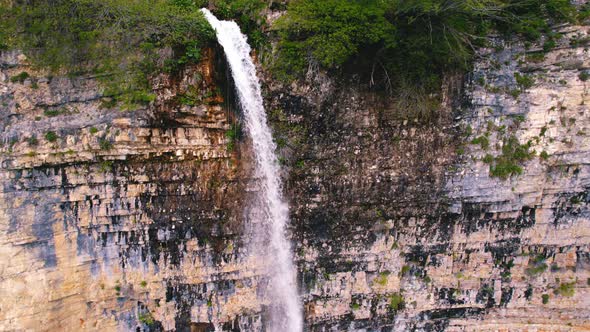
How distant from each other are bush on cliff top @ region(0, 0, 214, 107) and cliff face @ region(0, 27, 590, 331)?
353mm

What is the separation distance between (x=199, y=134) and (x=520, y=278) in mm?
9136

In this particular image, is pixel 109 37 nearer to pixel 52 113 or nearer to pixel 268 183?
pixel 52 113

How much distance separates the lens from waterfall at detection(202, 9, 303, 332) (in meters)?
8.62

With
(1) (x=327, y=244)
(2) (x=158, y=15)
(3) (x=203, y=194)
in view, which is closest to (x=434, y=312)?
(1) (x=327, y=244)

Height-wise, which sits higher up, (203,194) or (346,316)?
(203,194)

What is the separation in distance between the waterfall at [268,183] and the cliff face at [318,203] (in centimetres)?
26

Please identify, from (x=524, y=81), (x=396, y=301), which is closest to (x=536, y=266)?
(x=396, y=301)

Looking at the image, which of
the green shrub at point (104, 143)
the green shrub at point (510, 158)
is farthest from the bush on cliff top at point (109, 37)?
the green shrub at point (510, 158)

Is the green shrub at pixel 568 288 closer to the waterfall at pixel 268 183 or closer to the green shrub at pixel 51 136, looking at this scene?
the waterfall at pixel 268 183

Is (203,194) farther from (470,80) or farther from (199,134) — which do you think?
(470,80)

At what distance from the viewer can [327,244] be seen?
9.96 m

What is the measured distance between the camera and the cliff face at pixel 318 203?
8141 mm

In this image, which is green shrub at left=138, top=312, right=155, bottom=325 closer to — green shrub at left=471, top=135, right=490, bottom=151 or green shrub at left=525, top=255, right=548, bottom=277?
green shrub at left=471, top=135, right=490, bottom=151

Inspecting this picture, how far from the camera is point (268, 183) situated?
931 cm
